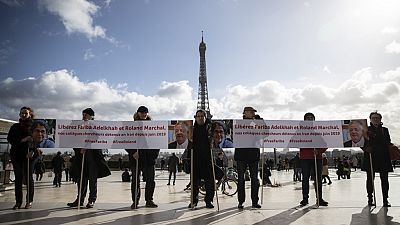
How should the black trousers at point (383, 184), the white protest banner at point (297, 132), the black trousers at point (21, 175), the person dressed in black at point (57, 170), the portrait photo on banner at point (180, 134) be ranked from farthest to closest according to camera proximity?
the person dressed in black at point (57, 170) → the white protest banner at point (297, 132) → the portrait photo on banner at point (180, 134) → the black trousers at point (383, 184) → the black trousers at point (21, 175)

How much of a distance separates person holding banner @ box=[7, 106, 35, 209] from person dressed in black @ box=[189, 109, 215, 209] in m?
3.32

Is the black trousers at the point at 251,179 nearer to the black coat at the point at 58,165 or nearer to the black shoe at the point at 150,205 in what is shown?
the black shoe at the point at 150,205

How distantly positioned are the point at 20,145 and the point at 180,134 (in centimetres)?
321

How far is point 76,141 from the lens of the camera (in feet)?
23.8

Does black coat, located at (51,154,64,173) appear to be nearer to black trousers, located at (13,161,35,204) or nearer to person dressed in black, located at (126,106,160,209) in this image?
black trousers, located at (13,161,35,204)

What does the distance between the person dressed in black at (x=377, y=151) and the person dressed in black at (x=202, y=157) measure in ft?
10.7

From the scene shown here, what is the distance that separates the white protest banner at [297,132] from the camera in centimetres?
740

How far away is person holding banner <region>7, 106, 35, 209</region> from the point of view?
6.98 metres

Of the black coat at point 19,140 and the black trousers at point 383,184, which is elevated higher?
the black coat at point 19,140

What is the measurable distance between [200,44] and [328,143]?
70.3 m

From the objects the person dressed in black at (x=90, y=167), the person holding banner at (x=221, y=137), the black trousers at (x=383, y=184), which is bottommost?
the black trousers at (x=383, y=184)

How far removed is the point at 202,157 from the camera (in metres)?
7.05

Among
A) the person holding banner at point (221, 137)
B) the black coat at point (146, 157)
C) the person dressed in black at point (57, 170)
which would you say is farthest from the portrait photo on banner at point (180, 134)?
the person dressed in black at point (57, 170)

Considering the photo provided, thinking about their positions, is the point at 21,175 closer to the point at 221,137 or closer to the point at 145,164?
the point at 145,164
